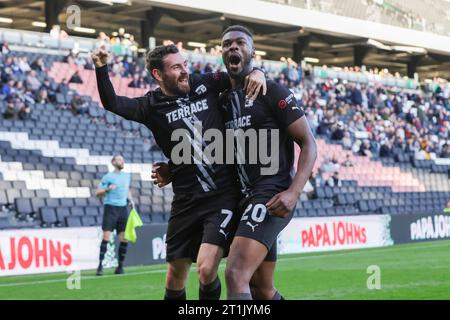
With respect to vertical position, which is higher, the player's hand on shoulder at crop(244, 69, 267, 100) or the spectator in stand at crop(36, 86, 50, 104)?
the player's hand on shoulder at crop(244, 69, 267, 100)

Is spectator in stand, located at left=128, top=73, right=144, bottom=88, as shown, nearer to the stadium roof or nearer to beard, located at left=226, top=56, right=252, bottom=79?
the stadium roof

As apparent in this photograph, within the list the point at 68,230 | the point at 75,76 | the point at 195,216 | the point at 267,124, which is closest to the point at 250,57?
the point at 267,124

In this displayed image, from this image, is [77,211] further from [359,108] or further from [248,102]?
[359,108]

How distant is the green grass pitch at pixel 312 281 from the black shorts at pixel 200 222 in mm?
4414

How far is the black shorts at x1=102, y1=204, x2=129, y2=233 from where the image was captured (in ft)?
54.6

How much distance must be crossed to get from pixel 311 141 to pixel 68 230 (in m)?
11.7

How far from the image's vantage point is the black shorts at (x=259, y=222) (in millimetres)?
6965

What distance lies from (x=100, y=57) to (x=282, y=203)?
178 centimetres

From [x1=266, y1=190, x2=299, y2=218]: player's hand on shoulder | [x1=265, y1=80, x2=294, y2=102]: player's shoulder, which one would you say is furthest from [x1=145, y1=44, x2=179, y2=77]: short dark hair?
[x1=266, y1=190, x2=299, y2=218]: player's hand on shoulder

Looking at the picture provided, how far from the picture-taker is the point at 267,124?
7180 mm

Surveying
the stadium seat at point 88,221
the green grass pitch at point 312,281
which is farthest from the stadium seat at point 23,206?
the green grass pitch at point 312,281

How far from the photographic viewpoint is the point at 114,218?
1666 centimetres

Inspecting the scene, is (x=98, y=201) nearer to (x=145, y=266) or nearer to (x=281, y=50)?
(x=145, y=266)

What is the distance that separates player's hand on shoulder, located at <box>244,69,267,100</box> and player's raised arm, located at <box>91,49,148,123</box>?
0.96m
